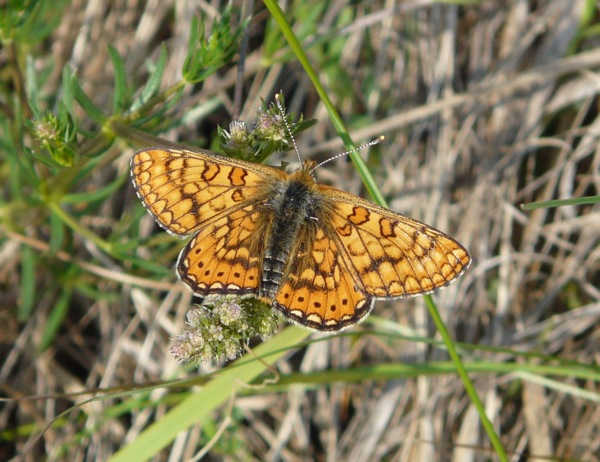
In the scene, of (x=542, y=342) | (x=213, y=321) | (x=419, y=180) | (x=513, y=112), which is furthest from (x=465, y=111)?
(x=213, y=321)

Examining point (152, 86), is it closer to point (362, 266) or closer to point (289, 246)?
point (289, 246)

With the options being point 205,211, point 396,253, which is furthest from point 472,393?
point 205,211

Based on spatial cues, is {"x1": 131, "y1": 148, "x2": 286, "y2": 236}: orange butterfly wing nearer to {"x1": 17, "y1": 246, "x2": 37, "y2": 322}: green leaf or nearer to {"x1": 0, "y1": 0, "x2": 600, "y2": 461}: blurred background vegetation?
{"x1": 0, "y1": 0, "x2": 600, "y2": 461}: blurred background vegetation

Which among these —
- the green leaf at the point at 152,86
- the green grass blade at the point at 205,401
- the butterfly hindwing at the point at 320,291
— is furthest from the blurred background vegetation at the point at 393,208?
the butterfly hindwing at the point at 320,291

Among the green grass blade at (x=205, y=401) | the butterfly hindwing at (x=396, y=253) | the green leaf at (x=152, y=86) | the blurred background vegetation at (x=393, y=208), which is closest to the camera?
the butterfly hindwing at (x=396, y=253)

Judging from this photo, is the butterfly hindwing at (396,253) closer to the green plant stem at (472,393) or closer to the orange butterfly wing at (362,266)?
the orange butterfly wing at (362,266)

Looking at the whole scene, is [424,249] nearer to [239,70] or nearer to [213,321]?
[213,321]
